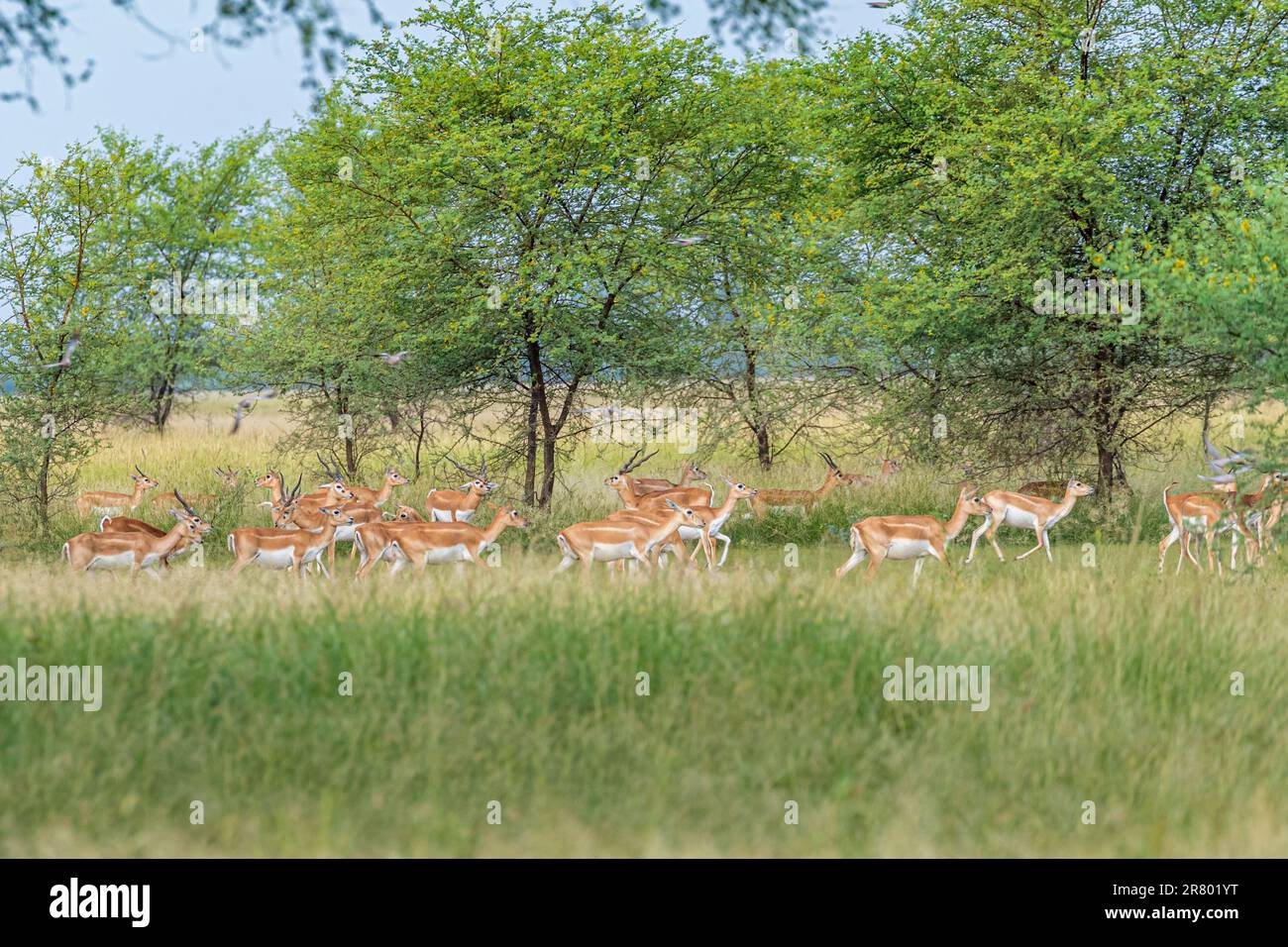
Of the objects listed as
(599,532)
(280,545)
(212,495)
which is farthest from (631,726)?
(212,495)

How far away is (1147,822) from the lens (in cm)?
781

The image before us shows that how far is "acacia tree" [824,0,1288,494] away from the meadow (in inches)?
446

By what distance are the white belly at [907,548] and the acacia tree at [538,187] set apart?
7.07 m

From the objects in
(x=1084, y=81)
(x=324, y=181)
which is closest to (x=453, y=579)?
(x=324, y=181)

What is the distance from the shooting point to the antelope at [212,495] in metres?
23.8

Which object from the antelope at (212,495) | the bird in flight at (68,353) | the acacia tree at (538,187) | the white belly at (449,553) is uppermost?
the acacia tree at (538,187)

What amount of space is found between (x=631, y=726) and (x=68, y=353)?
664 inches

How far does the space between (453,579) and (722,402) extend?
1987 cm

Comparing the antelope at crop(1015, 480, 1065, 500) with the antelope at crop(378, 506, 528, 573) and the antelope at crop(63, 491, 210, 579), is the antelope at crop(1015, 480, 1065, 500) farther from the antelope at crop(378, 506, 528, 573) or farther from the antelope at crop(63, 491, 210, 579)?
the antelope at crop(63, 491, 210, 579)

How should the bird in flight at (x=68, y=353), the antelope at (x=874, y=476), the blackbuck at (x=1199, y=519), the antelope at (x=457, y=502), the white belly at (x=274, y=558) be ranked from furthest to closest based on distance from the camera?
the antelope at (x=874, y=476) → the bird in flight at (x=68, y=353) → the antelope at (x=457, y=502) → the blackbuck at (x=1199, y=519) → the white belly at (x=274, y=558)

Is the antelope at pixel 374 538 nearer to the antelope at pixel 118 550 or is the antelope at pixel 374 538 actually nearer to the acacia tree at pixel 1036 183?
the antelope at pixel 118 550

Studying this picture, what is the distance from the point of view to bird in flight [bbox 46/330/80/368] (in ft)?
66.6

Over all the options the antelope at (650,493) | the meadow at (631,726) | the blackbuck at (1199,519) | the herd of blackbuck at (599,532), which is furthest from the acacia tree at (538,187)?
the meadow at (631,726)
